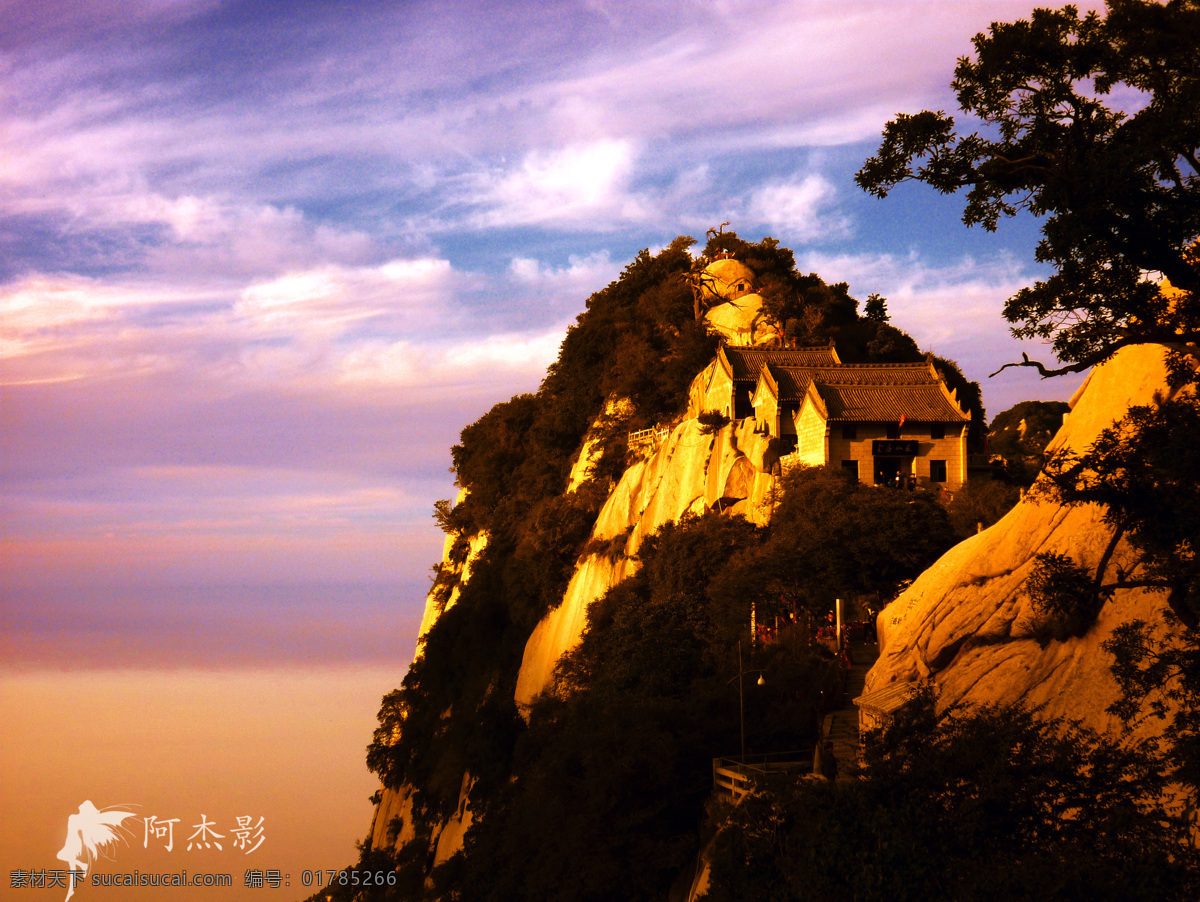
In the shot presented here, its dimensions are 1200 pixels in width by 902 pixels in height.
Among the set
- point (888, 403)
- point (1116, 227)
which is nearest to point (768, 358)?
point (888, 403)

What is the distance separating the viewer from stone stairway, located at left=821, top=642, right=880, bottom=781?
25.7 meters

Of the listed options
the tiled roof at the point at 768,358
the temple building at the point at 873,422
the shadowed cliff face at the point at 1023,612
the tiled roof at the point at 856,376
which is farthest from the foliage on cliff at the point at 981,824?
the tiled roof at the point at 768,358

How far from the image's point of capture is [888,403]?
1777 inches

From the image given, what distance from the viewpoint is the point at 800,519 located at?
3903 centimetres

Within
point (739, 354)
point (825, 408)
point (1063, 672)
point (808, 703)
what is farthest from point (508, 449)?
point (1063, 672)

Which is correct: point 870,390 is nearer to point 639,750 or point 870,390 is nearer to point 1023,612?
point 639,750

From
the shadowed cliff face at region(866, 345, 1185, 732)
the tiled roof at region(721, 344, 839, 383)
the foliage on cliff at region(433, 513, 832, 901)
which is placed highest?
the tiled roof at region(721, 344, 839, 383)

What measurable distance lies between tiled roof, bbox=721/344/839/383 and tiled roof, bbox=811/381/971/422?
516cm

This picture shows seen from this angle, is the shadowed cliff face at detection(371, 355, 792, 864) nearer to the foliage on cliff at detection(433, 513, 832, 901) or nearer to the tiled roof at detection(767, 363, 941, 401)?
the tiled roof at detection(767, 363, 941, 401)

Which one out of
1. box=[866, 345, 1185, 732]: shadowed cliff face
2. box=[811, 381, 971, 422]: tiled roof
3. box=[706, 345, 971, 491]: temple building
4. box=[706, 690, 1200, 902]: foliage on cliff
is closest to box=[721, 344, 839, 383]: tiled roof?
box=[706, 345, 971, 491]: temple building

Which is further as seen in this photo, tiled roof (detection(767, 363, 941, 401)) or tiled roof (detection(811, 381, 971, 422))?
tiled roof (detection(767, 363, 941, 401))

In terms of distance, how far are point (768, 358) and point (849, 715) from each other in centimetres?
2556

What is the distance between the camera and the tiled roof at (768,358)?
50875mm

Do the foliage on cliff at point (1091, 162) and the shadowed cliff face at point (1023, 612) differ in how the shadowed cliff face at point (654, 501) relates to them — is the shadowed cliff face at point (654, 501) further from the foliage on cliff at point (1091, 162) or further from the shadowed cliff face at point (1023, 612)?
the foliage on cliff at point (1091, 162)
